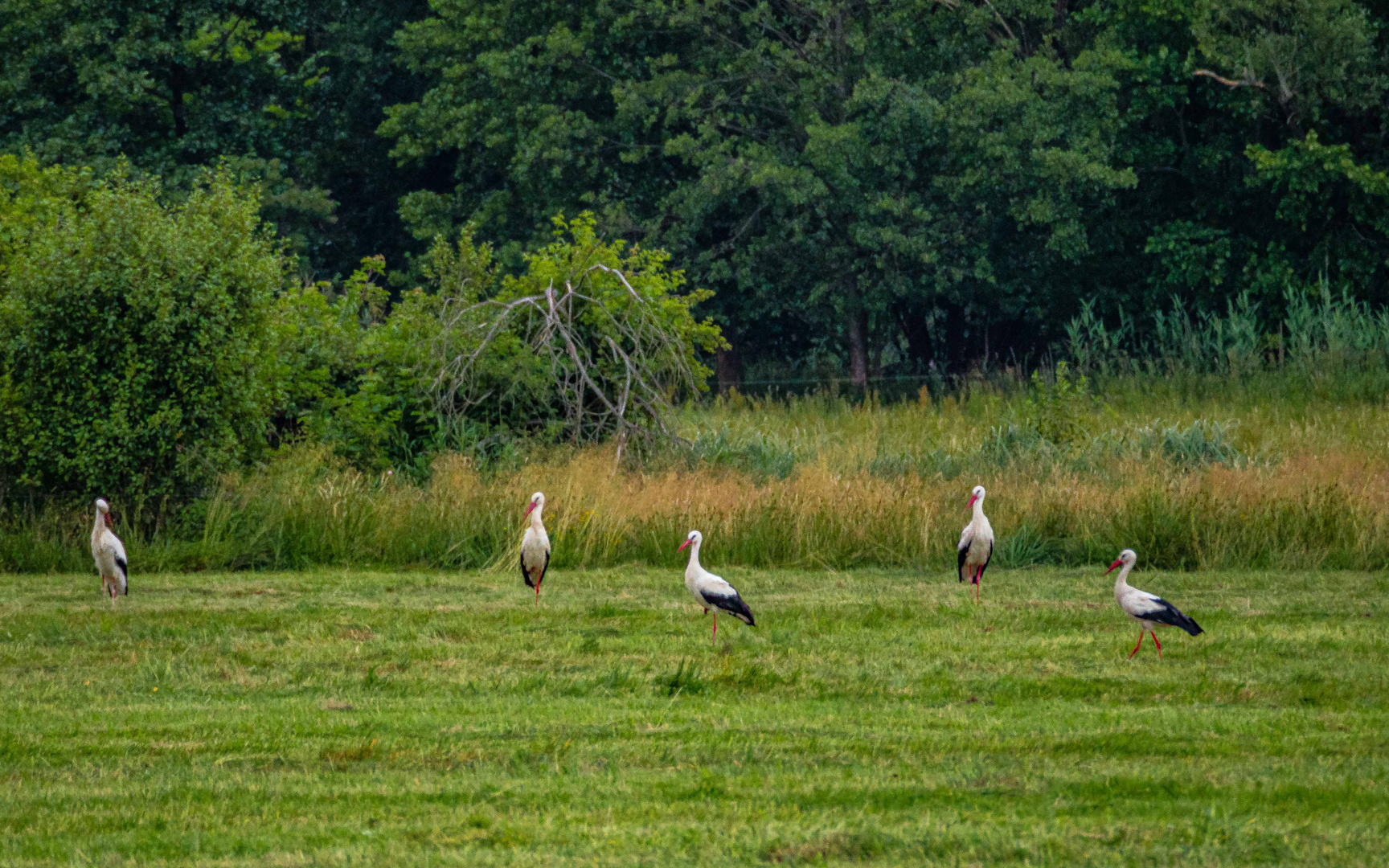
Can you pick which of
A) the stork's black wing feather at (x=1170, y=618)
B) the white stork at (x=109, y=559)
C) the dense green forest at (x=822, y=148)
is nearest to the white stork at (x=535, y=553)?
the white stork at (x=109, y=559)

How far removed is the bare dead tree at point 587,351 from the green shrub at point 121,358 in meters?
2.94

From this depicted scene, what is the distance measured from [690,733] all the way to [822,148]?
28009 millimetres

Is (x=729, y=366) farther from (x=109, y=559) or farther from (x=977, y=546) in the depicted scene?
(x=109, y=559)

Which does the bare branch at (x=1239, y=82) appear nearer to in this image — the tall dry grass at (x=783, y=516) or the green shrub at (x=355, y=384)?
the tall dry grass at (x=783, y=516)

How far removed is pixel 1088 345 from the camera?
131 feet

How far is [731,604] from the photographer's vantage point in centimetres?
1183

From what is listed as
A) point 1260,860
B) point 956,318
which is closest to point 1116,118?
point 956,318

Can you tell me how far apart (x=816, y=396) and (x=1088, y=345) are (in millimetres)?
10987

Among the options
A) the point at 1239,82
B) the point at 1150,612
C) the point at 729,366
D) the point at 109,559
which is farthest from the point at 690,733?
the point at 729,366

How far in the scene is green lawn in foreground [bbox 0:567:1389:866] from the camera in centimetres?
636

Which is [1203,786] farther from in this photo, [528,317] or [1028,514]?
[528,317]

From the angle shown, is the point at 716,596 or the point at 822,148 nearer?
the point at 716,596

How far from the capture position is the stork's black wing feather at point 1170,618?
10.7 m

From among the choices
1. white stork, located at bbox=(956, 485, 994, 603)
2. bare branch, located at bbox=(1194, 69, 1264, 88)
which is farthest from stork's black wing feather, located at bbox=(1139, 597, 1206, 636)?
bare branch, located at bbox=(1194, 69, 1264, 88)
